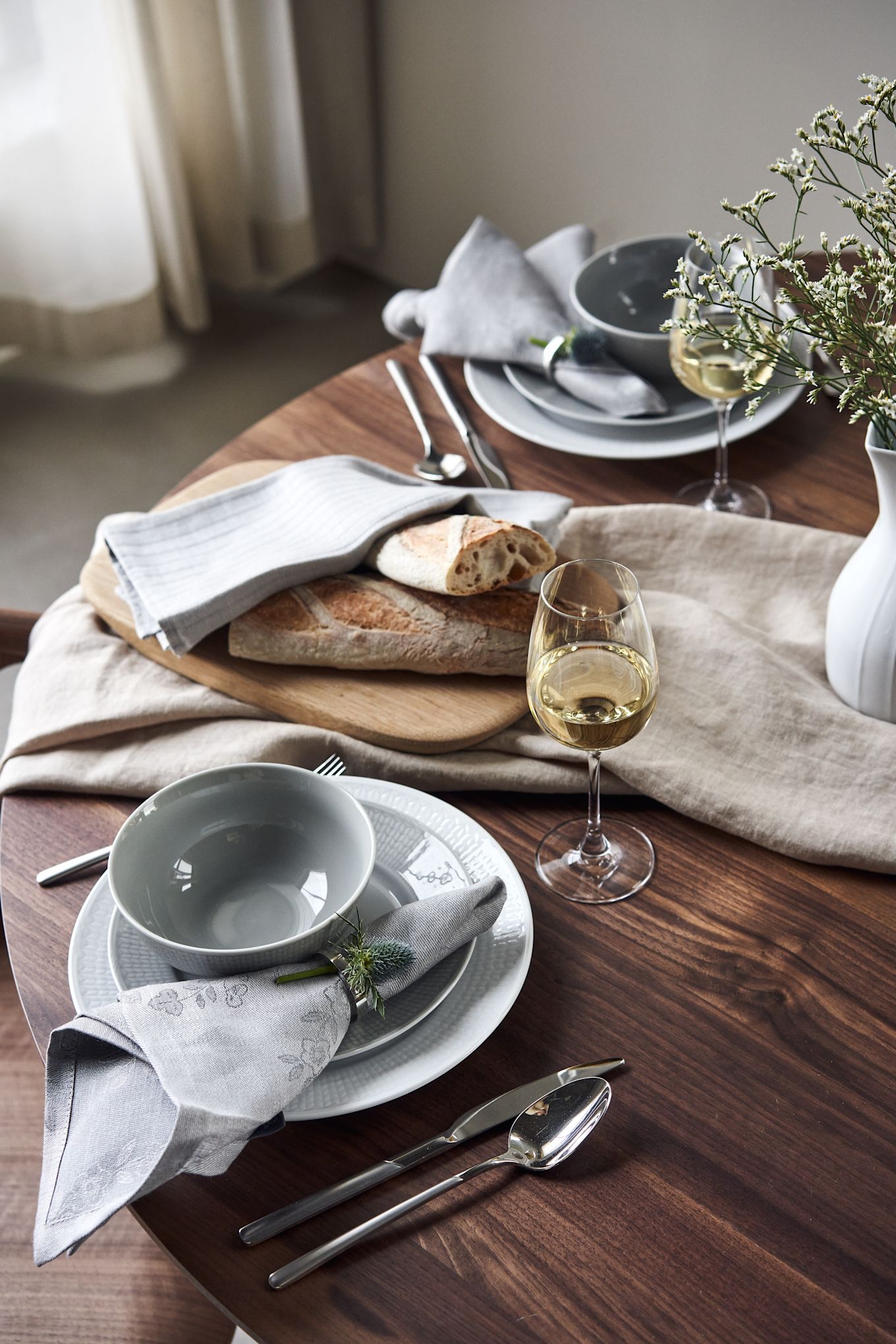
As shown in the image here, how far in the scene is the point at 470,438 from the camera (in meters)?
1.34

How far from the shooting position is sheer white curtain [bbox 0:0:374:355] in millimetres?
2674

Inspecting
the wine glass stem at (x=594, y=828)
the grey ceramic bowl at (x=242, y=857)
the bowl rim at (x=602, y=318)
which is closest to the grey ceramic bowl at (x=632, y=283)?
the bowl rim at (x=602, y=318)

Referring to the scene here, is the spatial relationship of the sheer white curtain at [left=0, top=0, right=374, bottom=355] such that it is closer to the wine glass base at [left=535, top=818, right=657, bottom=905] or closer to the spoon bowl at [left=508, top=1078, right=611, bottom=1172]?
the wine glass base at [left=535, top=818, right=657, bottom=905]

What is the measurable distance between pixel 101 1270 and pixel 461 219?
2.86m

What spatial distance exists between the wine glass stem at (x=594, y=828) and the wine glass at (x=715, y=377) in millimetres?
421

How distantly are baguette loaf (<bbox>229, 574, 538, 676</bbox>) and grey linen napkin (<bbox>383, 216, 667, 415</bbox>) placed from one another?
0.38 m

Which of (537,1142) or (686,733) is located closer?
(537,1142)

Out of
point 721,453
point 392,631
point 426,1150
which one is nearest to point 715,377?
point 721,453

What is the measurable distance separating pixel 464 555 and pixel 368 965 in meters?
0.42

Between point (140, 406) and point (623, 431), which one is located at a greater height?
point (623, 431)

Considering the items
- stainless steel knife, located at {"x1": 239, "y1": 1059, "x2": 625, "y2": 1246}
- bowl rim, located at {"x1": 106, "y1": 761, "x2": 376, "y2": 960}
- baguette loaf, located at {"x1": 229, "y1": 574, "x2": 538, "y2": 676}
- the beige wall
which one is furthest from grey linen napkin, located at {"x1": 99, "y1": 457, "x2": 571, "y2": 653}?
the beige wall

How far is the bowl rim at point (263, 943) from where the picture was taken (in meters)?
0.77

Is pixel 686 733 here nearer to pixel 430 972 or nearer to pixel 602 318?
pixel 430 972

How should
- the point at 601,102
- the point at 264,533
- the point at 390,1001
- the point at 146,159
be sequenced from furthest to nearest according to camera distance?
the point at 146,159 → the point at 601,102 → the point at 264,533 → the point at 390,1001
